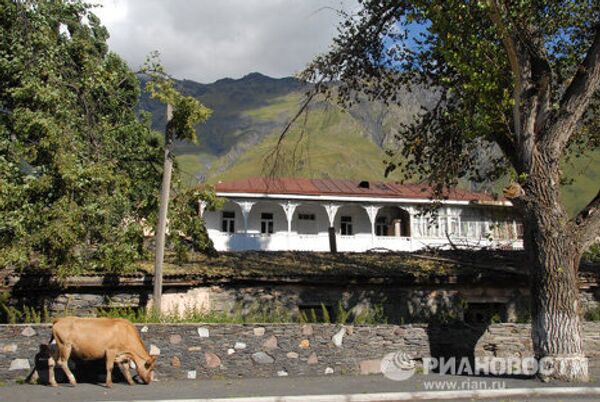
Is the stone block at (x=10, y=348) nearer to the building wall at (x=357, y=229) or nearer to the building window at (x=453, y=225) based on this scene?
the building wall at (x=357, y=229)

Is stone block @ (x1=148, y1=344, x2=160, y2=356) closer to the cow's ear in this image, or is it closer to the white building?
the cow's ear

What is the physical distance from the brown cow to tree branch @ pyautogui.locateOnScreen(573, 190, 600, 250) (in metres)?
8.40

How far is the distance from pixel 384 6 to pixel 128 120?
12.5 meters

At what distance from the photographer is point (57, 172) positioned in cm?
1286

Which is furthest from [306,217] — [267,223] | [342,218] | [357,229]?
[357,229]

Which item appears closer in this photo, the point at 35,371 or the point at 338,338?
the point at 35,371

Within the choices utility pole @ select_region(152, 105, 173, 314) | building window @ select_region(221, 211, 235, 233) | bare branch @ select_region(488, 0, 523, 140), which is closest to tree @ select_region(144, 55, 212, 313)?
utility pole @ select_region(152, 105, 173, 314)

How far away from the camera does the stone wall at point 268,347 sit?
32.1 ft

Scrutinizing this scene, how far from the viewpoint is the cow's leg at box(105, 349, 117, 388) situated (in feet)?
30.2

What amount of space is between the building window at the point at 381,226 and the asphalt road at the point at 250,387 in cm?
2992

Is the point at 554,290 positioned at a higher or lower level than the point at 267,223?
lower

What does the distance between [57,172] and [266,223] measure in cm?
2580

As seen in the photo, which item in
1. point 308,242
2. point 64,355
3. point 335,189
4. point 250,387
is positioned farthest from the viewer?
point 335,189

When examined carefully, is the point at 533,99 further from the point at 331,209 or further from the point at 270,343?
the point at 331,209
